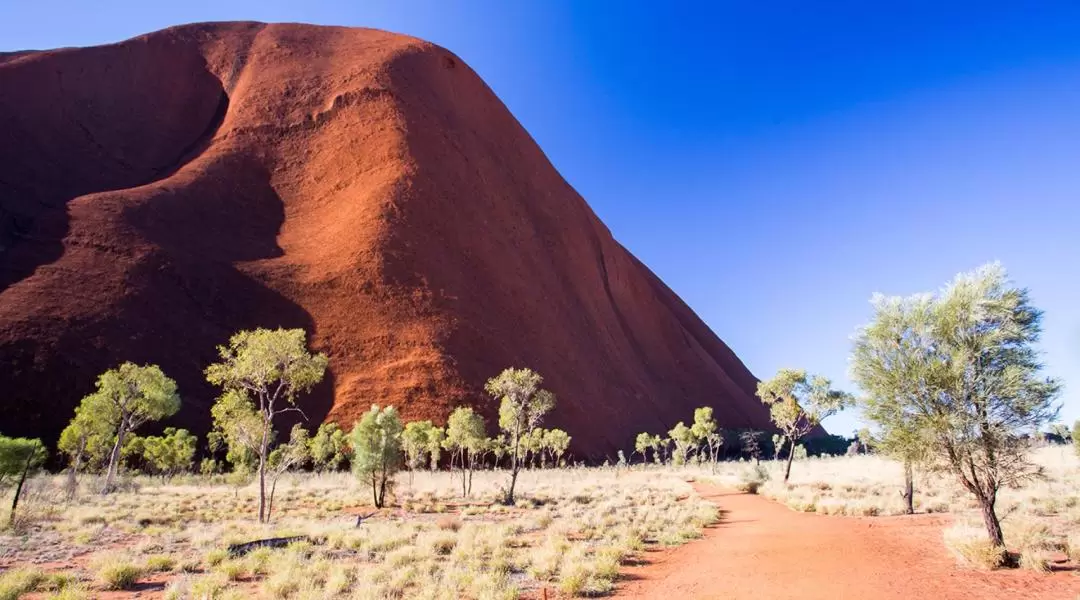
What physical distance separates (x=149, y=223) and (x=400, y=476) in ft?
116

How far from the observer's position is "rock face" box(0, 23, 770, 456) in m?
43.0

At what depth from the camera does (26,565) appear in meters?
10.0

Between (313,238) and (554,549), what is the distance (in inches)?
2024

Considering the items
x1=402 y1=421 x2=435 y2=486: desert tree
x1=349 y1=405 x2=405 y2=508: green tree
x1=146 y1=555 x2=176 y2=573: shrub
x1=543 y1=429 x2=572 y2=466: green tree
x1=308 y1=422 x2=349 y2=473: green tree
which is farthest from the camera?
x1=543 y1=429 x2=572 y2=466: green tree

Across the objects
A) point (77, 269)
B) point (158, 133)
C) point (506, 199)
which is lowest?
point (77, 269)

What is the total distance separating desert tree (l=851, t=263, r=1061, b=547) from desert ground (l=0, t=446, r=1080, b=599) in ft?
3.76

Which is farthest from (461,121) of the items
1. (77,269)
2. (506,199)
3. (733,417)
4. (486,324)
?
(733,417)

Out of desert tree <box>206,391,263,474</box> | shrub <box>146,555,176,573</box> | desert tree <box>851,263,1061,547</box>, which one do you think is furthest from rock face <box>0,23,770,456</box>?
desert tree <box>851,263,1061,547</box>

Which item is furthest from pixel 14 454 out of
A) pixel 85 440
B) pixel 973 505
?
pixel 973 505

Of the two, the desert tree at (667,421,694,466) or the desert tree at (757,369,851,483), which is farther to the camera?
the desert tree at (667,421,694,466)

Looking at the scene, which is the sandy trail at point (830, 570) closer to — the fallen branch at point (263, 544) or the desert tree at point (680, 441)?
the fallen branch at point (263, 544)

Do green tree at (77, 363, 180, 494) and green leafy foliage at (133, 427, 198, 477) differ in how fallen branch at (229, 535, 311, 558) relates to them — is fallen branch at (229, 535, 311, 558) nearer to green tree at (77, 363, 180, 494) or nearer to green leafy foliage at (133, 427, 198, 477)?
green tree at (77, 363, 180, 494)

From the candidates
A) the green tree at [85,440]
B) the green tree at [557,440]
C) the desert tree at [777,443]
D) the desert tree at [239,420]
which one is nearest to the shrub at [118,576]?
the desert tree at [239,420]

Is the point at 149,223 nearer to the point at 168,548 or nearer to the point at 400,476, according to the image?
the point at 400,476
